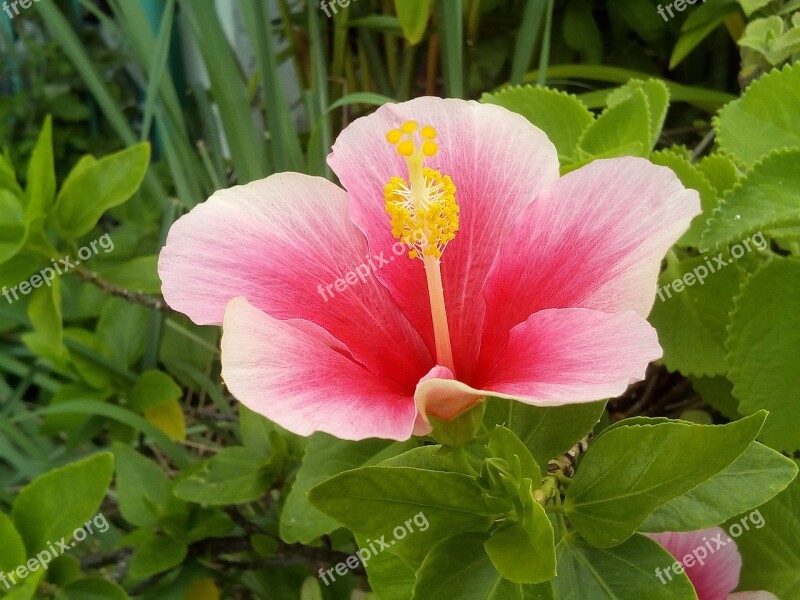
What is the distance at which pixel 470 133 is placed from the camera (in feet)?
1.55

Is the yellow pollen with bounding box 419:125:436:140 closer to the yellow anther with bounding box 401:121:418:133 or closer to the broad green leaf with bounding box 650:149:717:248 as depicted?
the yellow anther with bounding box 401:121:418:133

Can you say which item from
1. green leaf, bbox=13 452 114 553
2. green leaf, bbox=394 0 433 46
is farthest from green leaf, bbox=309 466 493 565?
green leaf, bbox=394 0 433 46

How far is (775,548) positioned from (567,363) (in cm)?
31

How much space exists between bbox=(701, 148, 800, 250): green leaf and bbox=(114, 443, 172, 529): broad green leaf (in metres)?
0.57

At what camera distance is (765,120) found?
1.84 feet

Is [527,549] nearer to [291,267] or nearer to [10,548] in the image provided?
[291,267]

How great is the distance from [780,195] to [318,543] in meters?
0.48

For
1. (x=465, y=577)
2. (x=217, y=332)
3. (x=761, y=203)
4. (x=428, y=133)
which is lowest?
A: (x=217, y=332)

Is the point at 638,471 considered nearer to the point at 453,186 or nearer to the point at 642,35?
the point at 453,186

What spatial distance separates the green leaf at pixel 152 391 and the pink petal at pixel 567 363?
540 millimetres

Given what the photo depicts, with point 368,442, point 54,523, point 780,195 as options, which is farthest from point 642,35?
point 54,523

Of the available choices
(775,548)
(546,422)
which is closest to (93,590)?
(546,422)

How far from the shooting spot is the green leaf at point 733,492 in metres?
0.41
